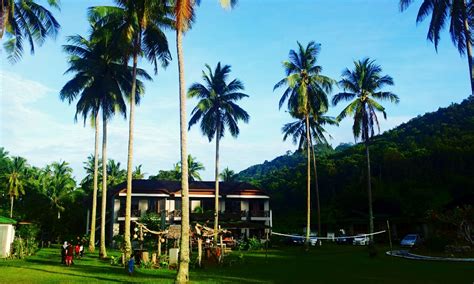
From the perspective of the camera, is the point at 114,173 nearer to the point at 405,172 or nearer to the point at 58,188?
the point at 58,188

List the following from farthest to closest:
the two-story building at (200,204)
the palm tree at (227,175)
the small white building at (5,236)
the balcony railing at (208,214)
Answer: the palm tree at (227,175) < the two-story building at (200,204) < the balcony railing at (208,214) < the small white building at (5,236)

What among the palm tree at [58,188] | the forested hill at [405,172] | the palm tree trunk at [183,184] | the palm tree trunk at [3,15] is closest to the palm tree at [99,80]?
the palm tree trunk at [3,15]

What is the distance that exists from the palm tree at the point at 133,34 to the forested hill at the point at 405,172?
3780 centimetres

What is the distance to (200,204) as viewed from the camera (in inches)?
2042

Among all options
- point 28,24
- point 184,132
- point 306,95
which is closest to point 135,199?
point 306,95

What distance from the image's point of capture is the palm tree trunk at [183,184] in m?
16.3

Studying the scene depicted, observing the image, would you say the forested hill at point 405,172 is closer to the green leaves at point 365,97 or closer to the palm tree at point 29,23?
the green leaves at point 365,97

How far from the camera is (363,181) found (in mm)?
67250

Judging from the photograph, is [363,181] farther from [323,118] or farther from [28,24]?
[28,24]

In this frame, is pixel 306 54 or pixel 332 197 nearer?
pixel 306 54

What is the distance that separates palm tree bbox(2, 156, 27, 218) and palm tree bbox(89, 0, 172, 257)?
133ft

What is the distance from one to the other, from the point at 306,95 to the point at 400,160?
90.9 ft

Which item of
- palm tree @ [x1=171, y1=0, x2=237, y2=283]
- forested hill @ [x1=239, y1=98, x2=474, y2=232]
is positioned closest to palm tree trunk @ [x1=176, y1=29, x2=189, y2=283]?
palm tree @ [x1=171, y1=0, x2=237, y2=283]

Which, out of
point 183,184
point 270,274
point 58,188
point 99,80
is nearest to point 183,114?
point 183,184
